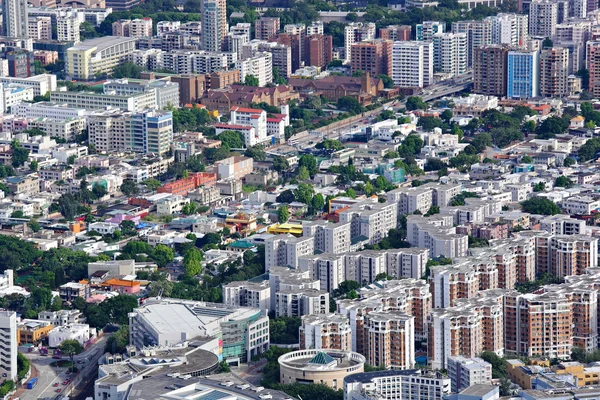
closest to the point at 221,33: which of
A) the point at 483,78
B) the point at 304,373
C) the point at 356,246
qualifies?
the point at 483,78

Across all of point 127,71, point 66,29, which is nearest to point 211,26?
point 127,71

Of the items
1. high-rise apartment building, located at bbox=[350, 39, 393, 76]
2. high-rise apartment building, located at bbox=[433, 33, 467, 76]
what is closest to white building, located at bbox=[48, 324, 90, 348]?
high-rise apartment building, located at bbox=[350, 39, 393, 76]

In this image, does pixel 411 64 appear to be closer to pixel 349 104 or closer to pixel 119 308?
pixel 349 104

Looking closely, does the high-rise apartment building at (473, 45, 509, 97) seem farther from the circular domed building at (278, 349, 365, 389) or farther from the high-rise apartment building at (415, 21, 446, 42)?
the circular domed building at (278, 349, 365, 389)

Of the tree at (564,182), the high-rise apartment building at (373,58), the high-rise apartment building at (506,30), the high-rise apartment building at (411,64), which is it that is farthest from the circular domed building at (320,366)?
the high-rise apartment building at (506,30)

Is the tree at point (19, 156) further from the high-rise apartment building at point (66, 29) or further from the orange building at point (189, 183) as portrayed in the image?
the high-rise apartment building at point (66, 29)

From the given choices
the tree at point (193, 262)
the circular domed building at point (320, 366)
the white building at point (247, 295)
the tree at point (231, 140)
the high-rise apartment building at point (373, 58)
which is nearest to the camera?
the circular domed building at point (320, 366)
